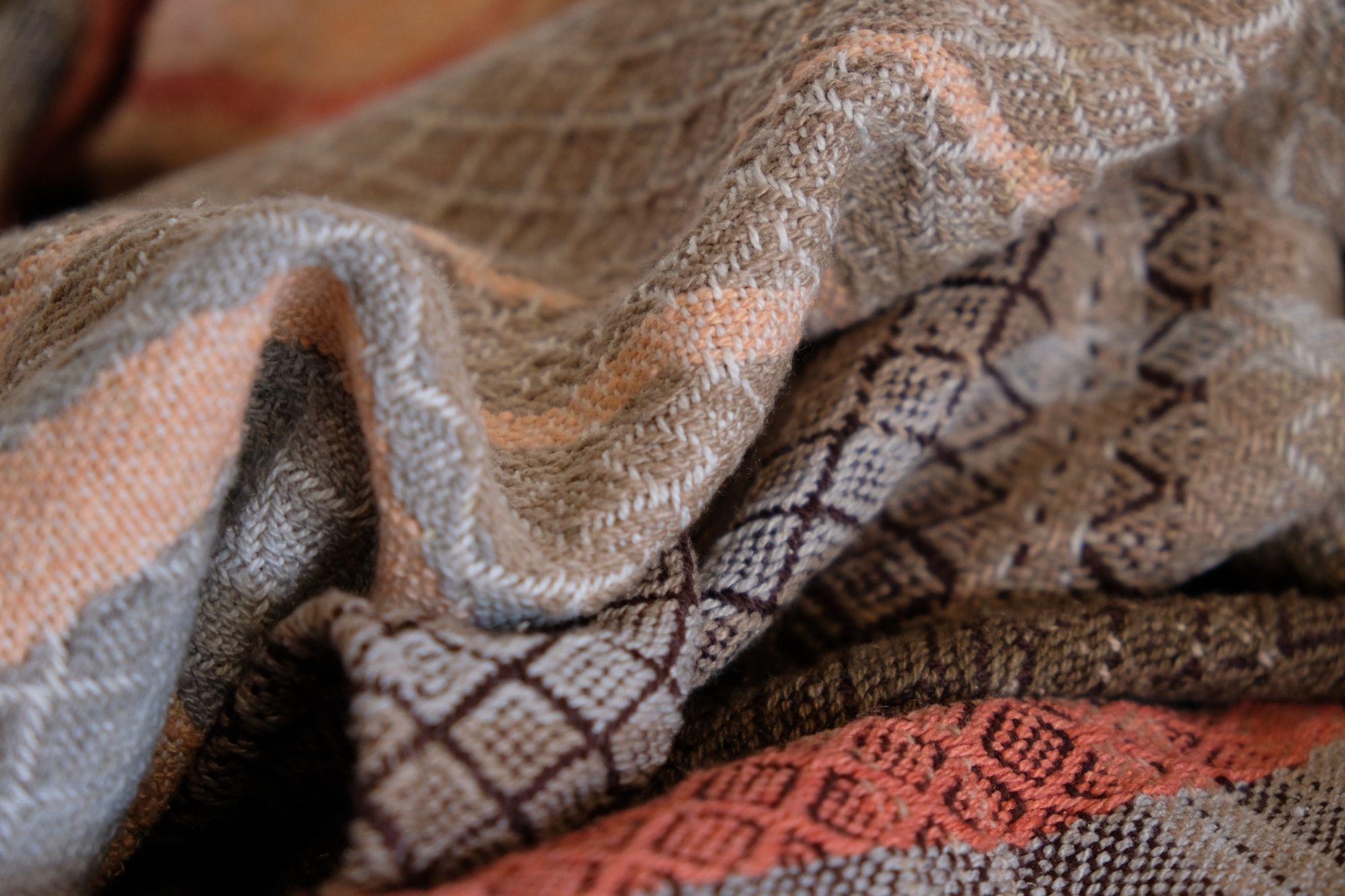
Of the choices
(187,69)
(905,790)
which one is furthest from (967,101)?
(187,69)

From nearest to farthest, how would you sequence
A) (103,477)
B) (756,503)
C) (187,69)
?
(103,477), (756,503), (187,69)

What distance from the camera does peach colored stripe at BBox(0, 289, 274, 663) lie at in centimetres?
34

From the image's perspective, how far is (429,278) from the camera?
37 centimetres

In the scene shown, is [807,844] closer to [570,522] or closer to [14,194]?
[570,522]

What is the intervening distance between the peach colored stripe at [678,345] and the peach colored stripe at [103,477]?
131mm

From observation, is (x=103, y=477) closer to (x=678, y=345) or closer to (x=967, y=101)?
(x=678, y=345)

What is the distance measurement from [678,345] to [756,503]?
0.09 meters

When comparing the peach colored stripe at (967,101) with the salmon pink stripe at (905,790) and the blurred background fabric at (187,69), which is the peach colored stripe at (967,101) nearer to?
the salmon pink stripe at (905,790)

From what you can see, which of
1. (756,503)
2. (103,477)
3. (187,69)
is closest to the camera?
(103,477)

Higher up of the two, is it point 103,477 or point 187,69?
point 187,69

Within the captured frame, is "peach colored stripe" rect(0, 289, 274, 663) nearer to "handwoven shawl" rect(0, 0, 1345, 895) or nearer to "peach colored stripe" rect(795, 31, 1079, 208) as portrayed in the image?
"handwoven shawl" rect(0, 0, 1345, 895)

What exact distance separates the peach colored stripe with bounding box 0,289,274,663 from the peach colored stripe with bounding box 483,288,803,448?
0.13 m

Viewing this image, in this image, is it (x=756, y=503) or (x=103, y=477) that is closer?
(x=103, y=477)

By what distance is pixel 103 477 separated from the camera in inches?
13.4
